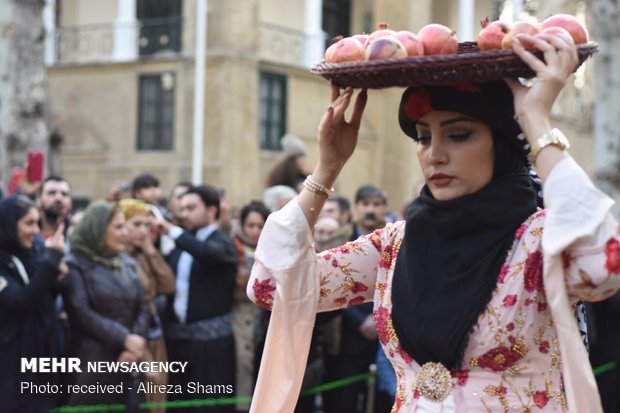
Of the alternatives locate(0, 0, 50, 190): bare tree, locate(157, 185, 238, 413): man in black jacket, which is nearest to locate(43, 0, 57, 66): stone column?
locate(0, 0, 50, 190): bare tree

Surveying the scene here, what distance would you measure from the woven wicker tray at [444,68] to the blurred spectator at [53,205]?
5011mm

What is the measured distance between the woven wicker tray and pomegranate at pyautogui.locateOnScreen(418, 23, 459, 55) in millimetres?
45

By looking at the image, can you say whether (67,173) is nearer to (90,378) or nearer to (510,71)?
(90,378)

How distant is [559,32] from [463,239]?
26.6 inches

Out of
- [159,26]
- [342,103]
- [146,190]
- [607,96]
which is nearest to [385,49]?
[342,103]

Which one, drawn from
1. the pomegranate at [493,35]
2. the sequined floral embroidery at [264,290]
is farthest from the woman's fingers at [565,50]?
the sequined floral embroidery at [264,290]

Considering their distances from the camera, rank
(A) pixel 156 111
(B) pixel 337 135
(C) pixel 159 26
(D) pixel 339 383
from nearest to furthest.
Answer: (B) pixel 337 135 < (D) pixel 339 383 < (A) pixel 156 111 < (C) pixel 159 26

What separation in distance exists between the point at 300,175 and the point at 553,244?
21.3ft

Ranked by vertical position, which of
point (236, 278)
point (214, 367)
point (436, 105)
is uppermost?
point (436, 105)

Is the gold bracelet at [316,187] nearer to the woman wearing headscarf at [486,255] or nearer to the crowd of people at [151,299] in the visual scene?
the woman wearing headscarf at [486,255]

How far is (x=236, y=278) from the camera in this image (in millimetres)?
7855

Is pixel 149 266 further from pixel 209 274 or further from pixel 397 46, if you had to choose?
pixel 397 46

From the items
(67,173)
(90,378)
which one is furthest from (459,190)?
(67,173)

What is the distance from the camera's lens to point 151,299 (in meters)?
7.49
